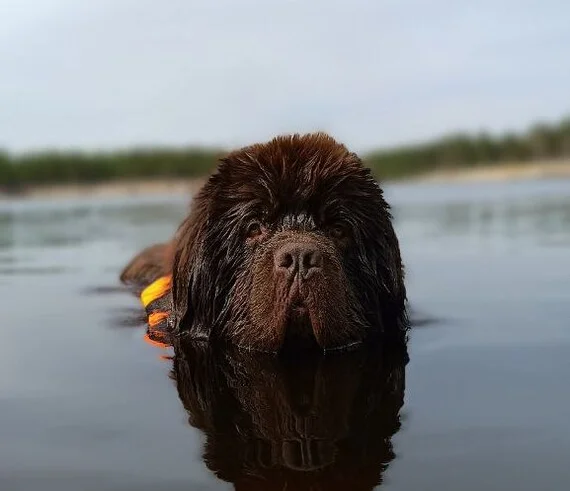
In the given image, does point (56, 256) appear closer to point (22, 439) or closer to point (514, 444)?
point (22, 439)

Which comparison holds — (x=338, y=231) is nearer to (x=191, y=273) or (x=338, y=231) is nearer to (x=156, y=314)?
(x=191, y=273)

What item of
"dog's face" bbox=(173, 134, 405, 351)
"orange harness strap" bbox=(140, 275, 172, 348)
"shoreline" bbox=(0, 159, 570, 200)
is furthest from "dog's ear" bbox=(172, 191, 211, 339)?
A: "shoreline" bbox=(0, 159, 570, 200)

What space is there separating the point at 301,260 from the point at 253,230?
1.60 ft

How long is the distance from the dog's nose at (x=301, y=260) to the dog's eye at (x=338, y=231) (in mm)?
336

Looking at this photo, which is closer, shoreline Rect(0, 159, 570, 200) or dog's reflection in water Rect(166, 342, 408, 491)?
dog's reflection in water Rect(166, 342, 408, 491)

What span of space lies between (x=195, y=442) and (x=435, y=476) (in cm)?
73

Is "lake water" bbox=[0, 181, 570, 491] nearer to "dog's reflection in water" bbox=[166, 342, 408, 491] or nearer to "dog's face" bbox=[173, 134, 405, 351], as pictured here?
"dog's reflection in water" bbox=[166, 342, 408, 491]

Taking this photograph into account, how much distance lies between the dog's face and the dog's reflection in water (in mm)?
172

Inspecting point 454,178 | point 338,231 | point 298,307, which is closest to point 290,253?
point 298,307

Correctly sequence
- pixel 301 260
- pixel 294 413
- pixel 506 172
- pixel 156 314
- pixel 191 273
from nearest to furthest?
pixel 294 413
pixel 301 260
pixel 191 273
pixel 156 314
pixel 506 172

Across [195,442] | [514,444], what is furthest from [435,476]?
[195,442]

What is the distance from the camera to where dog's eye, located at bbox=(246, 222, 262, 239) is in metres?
3.59

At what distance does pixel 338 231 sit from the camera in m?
3.58

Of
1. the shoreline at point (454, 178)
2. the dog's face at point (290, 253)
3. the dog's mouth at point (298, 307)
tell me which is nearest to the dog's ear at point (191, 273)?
the dog's face at point (290, 253)
